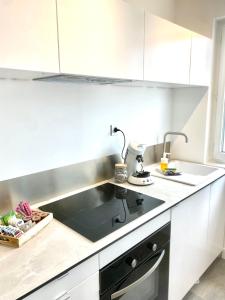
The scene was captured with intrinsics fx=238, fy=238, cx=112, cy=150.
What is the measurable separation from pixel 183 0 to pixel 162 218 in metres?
1.91

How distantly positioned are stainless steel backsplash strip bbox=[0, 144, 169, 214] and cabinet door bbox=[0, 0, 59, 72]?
0.65 metres

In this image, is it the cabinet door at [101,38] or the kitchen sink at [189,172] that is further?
the kitchen sink at [189,172]

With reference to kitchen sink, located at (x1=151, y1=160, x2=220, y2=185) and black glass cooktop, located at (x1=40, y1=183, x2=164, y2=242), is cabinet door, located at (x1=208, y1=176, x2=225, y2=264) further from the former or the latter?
black glass cooktop, located at (x1=40, y1=183, x2=164, y2=242)

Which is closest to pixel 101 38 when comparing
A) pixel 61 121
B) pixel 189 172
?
pixel 61 121

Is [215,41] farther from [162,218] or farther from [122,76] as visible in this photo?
[162,218]

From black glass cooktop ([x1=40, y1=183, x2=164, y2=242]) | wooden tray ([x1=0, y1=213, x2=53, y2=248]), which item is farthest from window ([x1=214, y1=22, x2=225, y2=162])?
wooden tray ([x1=0, y1=213, x2=53, y2=248])

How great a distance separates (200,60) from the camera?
1916 millimetres

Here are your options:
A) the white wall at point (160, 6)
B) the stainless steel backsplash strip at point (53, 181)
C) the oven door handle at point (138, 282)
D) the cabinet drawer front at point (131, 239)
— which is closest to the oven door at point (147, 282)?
the oven door handle at point (138, 282)

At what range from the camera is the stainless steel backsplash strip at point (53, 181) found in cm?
127

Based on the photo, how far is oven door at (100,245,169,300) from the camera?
1098 mm

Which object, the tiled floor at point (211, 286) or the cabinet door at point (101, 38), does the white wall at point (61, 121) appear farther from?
the tiled floor at point (211, 286)

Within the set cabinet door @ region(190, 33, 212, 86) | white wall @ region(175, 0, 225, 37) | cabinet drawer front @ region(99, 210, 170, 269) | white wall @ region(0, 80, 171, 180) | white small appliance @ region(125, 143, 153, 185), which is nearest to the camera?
cabinet drawer front @ region(99, 210, 170, 269)

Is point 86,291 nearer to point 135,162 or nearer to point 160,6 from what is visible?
point 135,162

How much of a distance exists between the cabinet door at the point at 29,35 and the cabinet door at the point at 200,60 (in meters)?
1.23
